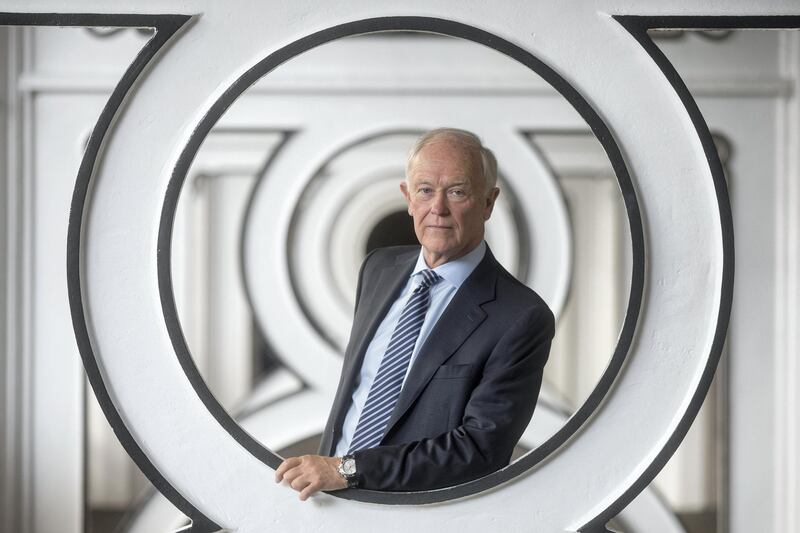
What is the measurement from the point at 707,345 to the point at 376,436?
42 cm

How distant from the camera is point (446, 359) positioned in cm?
93

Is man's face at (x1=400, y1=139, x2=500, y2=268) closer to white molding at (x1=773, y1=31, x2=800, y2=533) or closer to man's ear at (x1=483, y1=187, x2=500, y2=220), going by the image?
man's ear at (x1=483, y1=187, x2=500, y2=220)

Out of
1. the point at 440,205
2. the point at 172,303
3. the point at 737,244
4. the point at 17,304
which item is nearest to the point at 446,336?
the point at 440,205

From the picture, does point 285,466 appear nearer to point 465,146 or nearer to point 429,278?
point 429,278

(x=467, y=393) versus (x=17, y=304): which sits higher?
(x=17, y=304)

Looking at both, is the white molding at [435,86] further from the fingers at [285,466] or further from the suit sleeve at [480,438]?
the fingers at [285,466]

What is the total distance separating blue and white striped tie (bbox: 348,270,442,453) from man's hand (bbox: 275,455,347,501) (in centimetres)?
4

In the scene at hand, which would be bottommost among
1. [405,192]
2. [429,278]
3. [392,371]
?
[392,371]

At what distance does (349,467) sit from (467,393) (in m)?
0.16

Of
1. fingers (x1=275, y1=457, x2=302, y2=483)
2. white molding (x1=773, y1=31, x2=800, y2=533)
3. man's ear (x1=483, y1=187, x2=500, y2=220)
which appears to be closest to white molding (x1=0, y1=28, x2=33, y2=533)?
fingers (x1=275, y1=457, x2=302, y2=483)

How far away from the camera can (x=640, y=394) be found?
97 cm

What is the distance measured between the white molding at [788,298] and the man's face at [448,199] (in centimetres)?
46

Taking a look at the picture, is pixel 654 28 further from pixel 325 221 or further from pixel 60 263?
pixel 60 263

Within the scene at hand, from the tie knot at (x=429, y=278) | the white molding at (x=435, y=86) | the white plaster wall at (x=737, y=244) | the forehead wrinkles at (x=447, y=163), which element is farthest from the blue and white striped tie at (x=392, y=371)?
the white plaster wall at (x=737, y=244)
